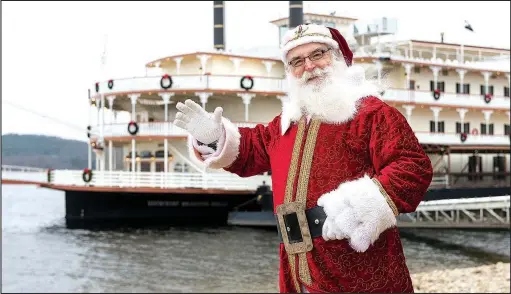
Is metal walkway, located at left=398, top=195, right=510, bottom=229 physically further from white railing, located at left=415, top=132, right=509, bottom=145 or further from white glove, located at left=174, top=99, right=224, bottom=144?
white glove, located at left=174, top=99, right=224, bottom=144

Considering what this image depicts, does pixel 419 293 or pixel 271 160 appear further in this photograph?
pixel 419 293

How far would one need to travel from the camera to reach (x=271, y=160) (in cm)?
261

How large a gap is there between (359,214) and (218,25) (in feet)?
79.6

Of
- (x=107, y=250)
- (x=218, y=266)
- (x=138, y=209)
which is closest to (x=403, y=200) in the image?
(x=218, y=266)

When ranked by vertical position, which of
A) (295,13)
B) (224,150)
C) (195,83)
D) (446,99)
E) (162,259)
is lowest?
(162,259)

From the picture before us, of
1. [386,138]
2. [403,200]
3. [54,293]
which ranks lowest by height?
[54,293]

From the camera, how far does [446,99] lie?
24.1 m

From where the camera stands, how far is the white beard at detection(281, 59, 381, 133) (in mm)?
2430

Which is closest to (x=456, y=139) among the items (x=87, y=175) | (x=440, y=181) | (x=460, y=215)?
(x=440, y=181)

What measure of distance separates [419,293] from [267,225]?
909cm

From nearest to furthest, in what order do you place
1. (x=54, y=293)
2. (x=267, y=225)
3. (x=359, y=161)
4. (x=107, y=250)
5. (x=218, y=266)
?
(x=359, y=161) → (x=54, y=293) → (x=218, y=266) → (x=107, y=250) → (x=267, y=225)

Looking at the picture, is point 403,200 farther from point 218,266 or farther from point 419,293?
point 218,266

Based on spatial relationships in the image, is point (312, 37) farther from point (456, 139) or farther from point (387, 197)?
point (456, 139)

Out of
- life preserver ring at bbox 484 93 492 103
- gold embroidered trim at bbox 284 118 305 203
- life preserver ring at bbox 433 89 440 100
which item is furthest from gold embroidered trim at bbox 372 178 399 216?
life preserver ring at bbox 484 93 492 103
